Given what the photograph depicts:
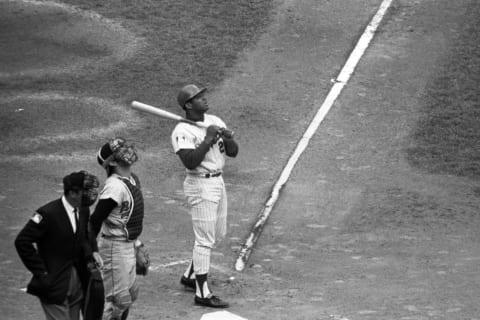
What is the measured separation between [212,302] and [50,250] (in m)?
2.31

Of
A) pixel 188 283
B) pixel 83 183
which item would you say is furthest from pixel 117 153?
pixel 188 283

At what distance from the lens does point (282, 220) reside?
506 inches

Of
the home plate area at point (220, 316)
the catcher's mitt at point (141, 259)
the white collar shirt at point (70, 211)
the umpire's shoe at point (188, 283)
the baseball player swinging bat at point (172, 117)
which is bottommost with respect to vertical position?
the umpire's shoe at point (188, 283)

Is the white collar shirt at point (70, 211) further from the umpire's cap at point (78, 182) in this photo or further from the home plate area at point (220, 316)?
the home plate area at point (220, 316)

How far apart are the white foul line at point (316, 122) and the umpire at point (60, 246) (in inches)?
116

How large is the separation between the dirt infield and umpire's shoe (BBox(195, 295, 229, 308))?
0.13 metres

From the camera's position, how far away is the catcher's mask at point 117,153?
9500 millimetres

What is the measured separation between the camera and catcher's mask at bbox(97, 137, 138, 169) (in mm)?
9500

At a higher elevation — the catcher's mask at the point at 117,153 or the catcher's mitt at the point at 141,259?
the catcher's mask at the point at 117,153

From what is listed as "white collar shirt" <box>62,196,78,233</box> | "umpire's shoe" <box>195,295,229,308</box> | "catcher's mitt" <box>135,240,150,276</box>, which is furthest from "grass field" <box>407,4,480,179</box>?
"white collar shirt" <box>62,196,78,233</box>

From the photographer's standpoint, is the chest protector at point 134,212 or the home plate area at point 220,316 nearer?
the chest protector at point 134,212

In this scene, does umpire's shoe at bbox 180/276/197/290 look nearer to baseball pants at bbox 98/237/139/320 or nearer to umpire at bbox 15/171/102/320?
baseball pants at bbox 98/237/139/320

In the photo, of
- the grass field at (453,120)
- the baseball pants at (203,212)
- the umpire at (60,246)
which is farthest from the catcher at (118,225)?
the grass field at (453,120)

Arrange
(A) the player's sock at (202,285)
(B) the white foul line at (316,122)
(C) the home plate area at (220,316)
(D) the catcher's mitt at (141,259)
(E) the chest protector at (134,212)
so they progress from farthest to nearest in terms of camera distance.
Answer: (B) the white foul line at (316,122) < (A) the player's sock at (202,285) < (C) the home plate area at (220,316) < (D) the catcher's mitt at (141,259) < (E) the chest protector at (134,212)
